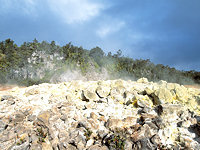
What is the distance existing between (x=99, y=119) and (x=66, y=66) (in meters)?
23.5

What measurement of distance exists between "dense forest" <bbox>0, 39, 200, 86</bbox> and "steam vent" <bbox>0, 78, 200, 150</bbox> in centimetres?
1763

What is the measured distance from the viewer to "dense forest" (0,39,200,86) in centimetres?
2562

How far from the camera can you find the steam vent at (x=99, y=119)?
5453 millimetres

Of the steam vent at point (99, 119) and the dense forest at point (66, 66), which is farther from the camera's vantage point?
the dense forest at point (66, 66)

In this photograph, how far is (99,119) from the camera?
22.0 feet

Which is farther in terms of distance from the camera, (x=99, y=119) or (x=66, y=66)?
(x=66, y=66)

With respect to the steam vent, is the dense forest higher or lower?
higher

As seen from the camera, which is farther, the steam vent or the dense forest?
the dense forest

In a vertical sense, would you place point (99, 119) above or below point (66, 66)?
below

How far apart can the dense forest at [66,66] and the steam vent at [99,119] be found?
17625 millimetres

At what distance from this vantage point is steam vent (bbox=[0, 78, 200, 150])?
5.45m

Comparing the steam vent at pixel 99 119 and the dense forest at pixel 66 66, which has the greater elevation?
the dense forest at pixel 66 66

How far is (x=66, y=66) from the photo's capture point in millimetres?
28891

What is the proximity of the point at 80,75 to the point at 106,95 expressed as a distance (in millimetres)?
20701
